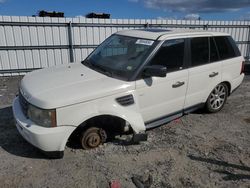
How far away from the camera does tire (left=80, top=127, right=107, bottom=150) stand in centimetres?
359

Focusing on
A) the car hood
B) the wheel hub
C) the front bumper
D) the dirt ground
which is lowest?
the dirt ground

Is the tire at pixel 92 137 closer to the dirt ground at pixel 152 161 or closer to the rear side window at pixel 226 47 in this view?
the dirt ground at pixel 152 161

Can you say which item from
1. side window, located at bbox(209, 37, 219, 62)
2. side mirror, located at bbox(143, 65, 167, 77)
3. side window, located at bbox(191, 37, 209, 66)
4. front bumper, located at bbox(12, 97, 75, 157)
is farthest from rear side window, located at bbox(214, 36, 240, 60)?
front bumper, located at bbox(12, 97, 75, 157)

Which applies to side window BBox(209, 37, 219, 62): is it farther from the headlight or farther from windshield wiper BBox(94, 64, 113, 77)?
the headlight

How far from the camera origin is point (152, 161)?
352 cm

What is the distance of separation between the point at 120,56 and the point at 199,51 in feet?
5.09

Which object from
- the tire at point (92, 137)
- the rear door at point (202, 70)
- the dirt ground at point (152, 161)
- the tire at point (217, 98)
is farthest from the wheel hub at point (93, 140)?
the tire at point (217, 98)

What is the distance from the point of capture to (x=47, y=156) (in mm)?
3406

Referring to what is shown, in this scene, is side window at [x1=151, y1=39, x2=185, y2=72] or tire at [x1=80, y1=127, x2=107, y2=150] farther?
side window at [x1=151, y1=39, x2=185, y2=72]

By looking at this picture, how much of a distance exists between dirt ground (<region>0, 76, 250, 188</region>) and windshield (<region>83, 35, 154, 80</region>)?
1209mm

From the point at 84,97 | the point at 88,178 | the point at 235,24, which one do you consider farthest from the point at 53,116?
the point at 235,24

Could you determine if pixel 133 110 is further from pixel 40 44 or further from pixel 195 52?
pixel 40 44

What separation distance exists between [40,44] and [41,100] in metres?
6.87

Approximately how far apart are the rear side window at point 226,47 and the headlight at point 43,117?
3627 millimetres
